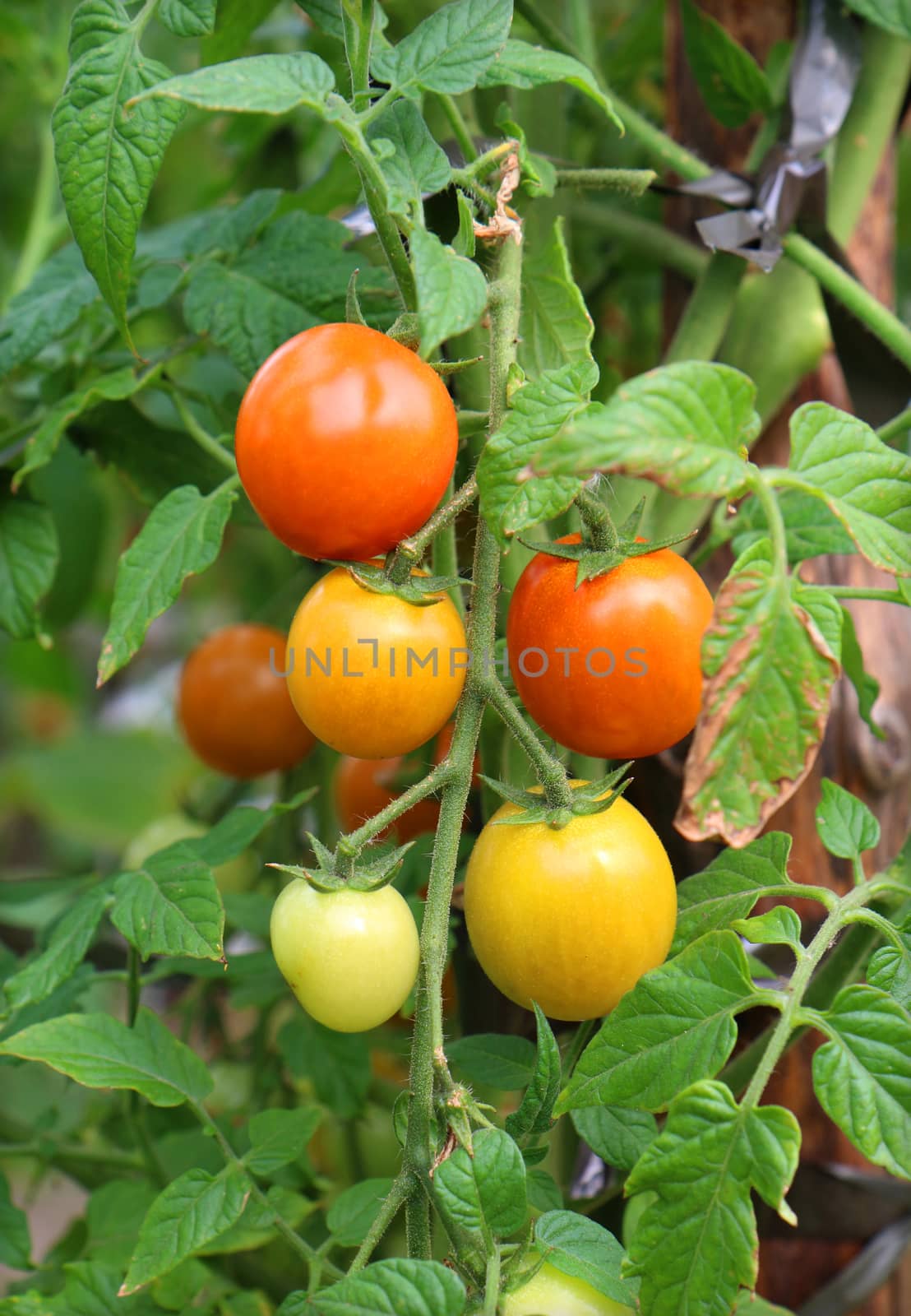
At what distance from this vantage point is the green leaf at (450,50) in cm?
42

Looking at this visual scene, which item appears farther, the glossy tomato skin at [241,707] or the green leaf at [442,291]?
the glossy tomato skin at [241,707]

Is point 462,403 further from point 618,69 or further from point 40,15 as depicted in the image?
point 40,15

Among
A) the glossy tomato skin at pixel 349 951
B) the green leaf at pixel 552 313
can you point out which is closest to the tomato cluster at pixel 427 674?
the glossy tomato skin at pixel 349 951

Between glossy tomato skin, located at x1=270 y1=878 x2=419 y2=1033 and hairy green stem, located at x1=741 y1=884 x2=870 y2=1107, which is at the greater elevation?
hairy green stem, located at x1=741 y1=884 x2=870 y2=1107

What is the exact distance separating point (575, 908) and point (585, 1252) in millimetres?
114

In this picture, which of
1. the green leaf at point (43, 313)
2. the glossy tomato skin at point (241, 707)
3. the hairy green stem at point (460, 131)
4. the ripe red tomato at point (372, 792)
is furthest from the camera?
the glossy tomato skin at point (241, 707)

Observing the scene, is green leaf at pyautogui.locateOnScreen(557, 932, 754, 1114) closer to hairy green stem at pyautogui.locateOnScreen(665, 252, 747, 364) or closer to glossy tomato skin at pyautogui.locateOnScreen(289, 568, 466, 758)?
glossy tomato skin at pyautogui.locateOnScreen(289, 568, 466, 758)

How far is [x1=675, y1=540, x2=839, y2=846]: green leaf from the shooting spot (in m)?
0.33

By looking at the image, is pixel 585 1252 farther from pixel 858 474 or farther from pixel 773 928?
pixel 858 474

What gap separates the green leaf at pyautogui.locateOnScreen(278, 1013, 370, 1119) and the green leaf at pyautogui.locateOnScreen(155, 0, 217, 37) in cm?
54

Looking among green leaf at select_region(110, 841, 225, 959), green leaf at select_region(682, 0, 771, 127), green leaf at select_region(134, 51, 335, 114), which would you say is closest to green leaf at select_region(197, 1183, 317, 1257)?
green leaf at select_region(110, 841, 225, 959)

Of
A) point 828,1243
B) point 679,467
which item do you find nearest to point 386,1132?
point 828,1243

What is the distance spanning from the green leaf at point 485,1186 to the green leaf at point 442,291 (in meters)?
0.26

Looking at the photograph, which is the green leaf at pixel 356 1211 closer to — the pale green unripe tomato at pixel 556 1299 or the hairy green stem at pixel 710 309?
the pale green unripe tomato at pixel 556 1299
